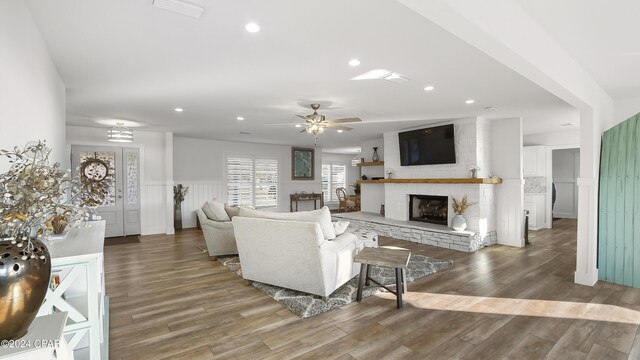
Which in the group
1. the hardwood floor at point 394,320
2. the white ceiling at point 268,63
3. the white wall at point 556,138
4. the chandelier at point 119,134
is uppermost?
the white ceiling at point 268,63

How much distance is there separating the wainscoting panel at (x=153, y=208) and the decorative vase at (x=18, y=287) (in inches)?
270

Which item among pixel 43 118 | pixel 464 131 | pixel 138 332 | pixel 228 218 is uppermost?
pixel 464 131

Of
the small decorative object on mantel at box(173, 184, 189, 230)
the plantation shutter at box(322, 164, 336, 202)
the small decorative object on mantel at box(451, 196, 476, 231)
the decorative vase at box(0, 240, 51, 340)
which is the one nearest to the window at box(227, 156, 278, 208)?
the small decorative object on mantel at box(173, 184, 189, 230)

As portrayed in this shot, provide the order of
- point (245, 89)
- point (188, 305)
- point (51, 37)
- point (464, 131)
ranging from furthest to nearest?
point (464, 131) < point (245, 89) < point (188, 305) < point (51, 37)

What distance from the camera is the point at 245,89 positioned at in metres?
3.72

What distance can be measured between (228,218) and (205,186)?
3633mm

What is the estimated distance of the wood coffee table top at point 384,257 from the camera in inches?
119

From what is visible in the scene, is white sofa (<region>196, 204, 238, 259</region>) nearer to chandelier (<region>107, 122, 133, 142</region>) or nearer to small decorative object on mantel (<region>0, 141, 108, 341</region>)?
chandelier (<region>107, 122, 133, 142</region>)

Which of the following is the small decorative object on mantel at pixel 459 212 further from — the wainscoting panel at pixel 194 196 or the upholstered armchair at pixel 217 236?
the wainscoting panel at pixel 194 196

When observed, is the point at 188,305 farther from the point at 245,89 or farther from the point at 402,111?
the point at 402,111

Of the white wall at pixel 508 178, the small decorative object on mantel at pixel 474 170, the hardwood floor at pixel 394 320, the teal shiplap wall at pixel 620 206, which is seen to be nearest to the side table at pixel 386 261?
the hardwood floor at pixel 394 320

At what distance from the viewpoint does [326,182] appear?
39.8 ft

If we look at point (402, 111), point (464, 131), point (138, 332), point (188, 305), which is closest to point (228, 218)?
point (188, 305)

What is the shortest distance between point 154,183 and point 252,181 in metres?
2.70
